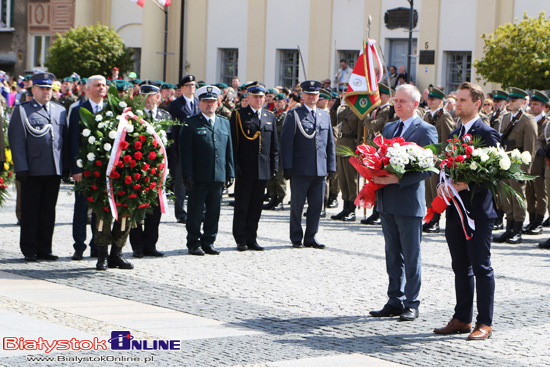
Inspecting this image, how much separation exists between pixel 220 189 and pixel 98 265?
2171mm

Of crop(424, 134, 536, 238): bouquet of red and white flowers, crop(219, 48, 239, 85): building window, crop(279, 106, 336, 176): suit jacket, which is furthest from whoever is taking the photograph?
crop(219, 48, 239, 85): building window

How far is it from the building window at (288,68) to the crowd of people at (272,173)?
17587mm

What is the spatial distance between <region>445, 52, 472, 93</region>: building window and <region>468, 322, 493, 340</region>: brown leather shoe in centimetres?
2122

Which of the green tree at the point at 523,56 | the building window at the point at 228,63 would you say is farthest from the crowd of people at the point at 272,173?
the building window at the point at 228,63

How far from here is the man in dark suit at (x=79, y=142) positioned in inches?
433

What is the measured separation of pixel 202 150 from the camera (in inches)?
469

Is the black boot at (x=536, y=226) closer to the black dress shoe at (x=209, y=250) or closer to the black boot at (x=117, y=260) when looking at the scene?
the black dress shoe at (x=209, y=250)

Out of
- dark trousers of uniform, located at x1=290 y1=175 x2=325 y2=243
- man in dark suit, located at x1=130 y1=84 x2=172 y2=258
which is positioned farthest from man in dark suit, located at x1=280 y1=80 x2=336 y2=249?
man in dark suit, located at x1=130 y1=84 x2=172 y2=258

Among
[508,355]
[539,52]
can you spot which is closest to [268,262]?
[508,355]

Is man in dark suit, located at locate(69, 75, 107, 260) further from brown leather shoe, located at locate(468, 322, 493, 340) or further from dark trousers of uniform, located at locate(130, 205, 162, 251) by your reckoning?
brown leather shoe, located at locate(468, 322, 493, 340)

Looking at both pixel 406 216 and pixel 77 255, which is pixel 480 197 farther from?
pixel 77 255

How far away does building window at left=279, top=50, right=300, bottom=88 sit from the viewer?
108 feet

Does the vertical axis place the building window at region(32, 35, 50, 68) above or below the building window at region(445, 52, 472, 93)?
above

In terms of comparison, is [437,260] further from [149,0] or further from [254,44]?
[149,0]
